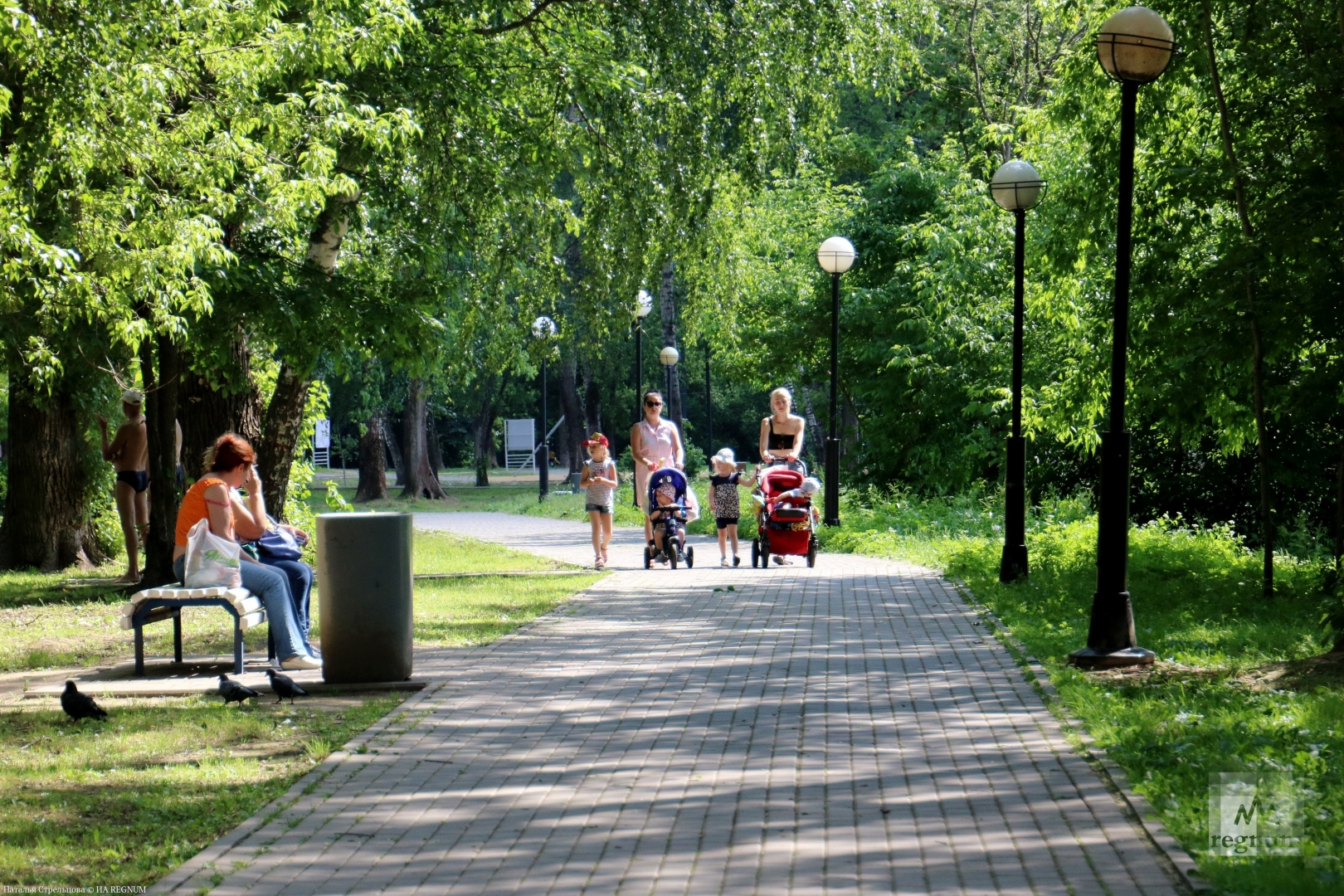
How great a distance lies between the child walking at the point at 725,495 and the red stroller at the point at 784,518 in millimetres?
436

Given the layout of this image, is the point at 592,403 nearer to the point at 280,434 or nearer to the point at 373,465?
the point at 373,465

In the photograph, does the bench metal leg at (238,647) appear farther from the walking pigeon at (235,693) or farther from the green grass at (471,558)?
the green grass at (471,558)

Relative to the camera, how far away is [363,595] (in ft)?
27.0

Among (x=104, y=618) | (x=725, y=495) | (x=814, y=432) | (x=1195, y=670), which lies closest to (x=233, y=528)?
(x=104, y=618)

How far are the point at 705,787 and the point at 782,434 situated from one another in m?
11.0

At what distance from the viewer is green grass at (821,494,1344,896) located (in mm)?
5234

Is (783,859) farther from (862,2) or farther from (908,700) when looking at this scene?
(862,2)

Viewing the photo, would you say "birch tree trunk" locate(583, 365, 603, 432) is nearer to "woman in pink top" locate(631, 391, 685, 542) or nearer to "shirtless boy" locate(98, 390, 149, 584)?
"woman in pink top" locate(631, 391, 685, 542)

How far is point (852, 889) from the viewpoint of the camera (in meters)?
4.51

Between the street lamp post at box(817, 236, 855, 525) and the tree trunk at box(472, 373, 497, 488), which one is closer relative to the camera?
the street lamp post at box(817, 236, 855, 525)

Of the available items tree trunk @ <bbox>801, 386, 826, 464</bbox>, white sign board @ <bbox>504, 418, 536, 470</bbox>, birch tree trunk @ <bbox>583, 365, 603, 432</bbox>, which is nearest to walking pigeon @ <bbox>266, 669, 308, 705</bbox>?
tree trunk @ <bbox>801, 386, 826, 464</bbox>

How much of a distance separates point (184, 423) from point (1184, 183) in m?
9.96

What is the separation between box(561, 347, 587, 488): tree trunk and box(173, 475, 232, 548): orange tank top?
39.0m

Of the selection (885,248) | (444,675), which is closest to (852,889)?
(444,675)
